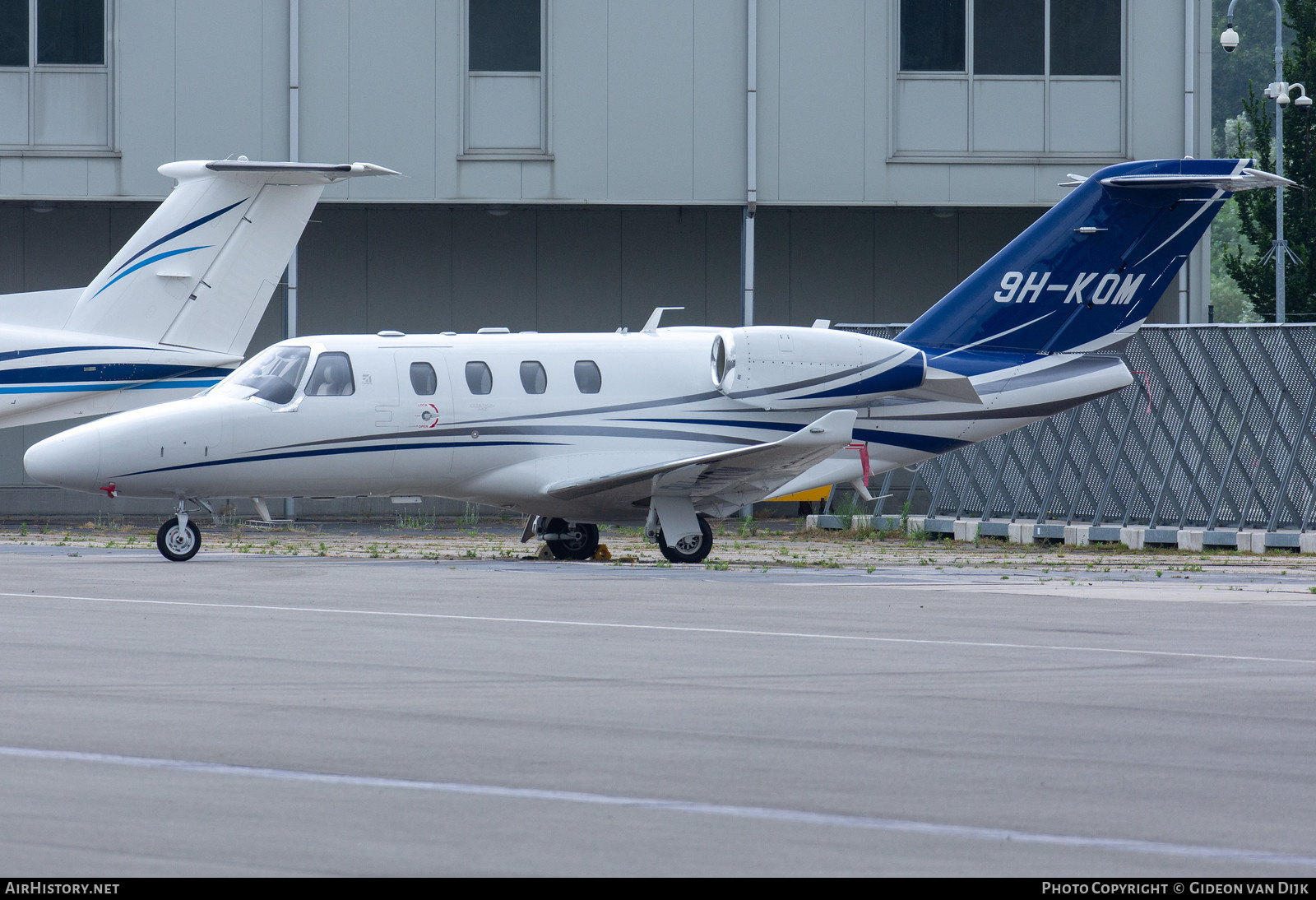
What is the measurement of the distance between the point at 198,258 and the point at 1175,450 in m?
13.2

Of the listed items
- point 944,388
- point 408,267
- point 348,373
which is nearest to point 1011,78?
point 408,267

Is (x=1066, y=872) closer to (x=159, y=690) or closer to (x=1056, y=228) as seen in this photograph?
(x=159, y=690)

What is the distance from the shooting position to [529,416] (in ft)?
62.6

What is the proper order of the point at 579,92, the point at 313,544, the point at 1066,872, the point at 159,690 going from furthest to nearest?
the point at 579,92
the point at 313,544
the point at 159,690
the point at 1066,872

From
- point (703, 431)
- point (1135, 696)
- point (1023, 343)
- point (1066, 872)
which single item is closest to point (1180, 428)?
point (1023, 343)

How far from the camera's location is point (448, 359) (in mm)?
19062

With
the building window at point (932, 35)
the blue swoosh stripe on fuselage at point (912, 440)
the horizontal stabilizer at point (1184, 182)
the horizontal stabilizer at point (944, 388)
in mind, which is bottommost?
the blue swoosh stripe on fuselage at point (912, 440)

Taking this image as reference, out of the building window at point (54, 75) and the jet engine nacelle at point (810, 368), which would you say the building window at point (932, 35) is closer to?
the jet engine nacelle at point (810, 368)

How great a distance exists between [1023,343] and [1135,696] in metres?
11.2

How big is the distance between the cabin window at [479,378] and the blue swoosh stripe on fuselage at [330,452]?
620 millimetres

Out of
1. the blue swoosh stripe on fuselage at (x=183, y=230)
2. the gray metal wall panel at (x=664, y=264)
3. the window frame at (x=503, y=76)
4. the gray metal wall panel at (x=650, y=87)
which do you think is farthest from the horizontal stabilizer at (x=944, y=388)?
the gray metal wall panel at (x=664, y=264)

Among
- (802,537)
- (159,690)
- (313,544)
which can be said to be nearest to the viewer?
(159,690)

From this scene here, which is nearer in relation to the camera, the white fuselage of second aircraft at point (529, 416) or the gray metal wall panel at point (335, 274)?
the white fuselage of second aircraft at point (529, 416)

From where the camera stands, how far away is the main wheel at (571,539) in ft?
66.4
